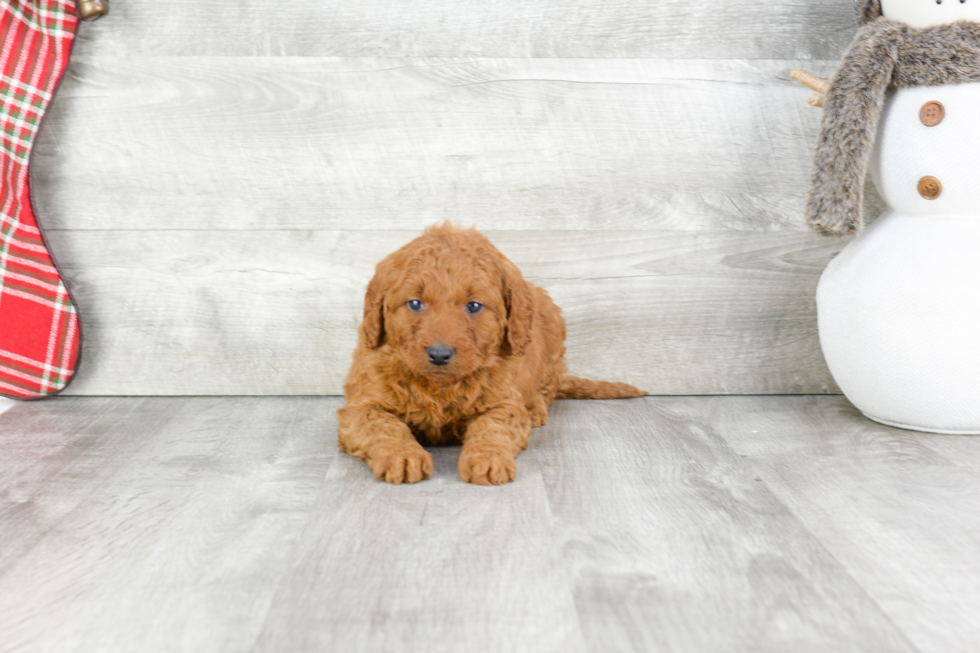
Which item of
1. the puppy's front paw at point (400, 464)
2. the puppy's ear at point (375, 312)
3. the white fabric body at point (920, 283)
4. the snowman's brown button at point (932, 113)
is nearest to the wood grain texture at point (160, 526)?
the puppy's front paw at point (400, 464)

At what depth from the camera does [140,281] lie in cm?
232

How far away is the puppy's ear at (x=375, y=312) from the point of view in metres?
1.79

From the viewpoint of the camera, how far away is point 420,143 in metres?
2.28

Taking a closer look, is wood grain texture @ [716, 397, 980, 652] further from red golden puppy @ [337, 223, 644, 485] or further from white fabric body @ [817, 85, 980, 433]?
red golden puppy @ [337, 223, 644, 485]

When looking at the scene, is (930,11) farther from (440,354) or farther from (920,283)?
(440,354)

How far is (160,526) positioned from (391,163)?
3.97 feet

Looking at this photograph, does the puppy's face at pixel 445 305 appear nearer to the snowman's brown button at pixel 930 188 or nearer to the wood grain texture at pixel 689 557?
the wood grain texture at pixel 689 557

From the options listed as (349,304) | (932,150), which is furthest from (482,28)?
(932,150)

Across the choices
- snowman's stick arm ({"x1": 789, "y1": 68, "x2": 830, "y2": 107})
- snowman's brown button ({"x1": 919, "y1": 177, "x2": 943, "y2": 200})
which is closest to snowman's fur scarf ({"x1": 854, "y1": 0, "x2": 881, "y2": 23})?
snowman's stick arm ({"x1": 789, "y1": 68, "x2": 830, "y2": 107})

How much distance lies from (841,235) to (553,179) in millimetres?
783

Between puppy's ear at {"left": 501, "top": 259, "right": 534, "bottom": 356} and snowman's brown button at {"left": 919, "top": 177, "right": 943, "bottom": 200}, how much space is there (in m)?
0.98

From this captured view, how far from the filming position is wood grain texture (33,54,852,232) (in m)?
2.24

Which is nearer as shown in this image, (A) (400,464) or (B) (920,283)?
(A) (400,464)

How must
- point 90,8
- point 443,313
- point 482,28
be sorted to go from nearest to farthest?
point 443,313 → point 90,8 → point 482,28
